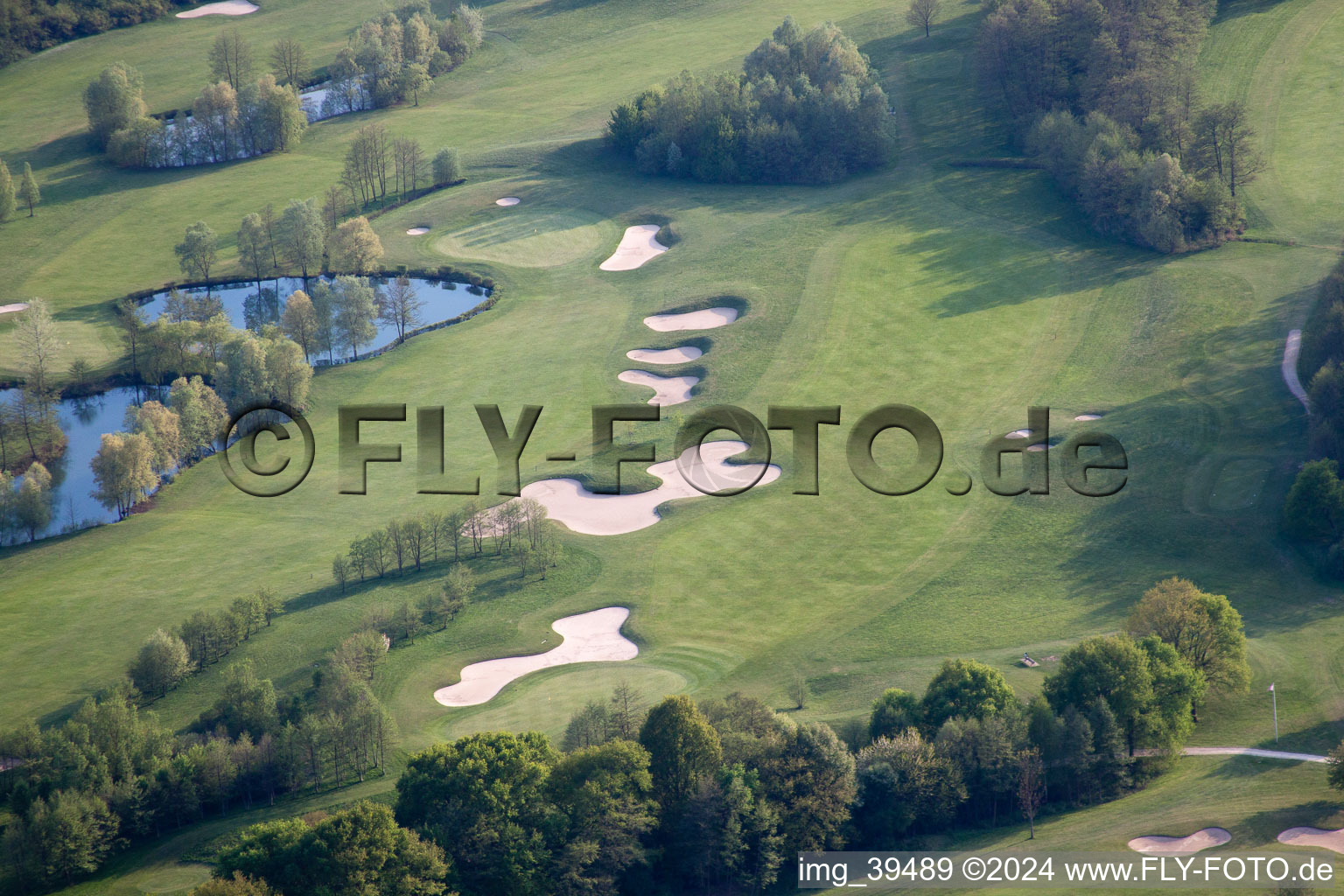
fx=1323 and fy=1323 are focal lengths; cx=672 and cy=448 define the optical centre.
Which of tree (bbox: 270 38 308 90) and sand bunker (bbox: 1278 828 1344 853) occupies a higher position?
tree (bbox: 270 38 308 90)

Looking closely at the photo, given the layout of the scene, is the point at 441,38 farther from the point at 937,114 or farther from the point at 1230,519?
the point at 1230,519

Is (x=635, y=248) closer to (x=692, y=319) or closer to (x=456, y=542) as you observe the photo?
(x=692, y=319)

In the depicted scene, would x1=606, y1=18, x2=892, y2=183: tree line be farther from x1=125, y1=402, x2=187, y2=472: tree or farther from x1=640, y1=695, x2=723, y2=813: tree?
x1=640, y1=695, x2=723, y2=813: tree

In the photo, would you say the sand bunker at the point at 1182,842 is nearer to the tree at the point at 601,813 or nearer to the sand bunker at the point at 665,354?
the tree at the point at 601,813

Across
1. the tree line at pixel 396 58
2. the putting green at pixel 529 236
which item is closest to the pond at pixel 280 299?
the putting green at pixel 529 236

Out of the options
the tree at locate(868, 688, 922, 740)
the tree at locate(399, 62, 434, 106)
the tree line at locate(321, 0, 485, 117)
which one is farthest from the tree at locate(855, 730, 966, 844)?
the tree line at locate(321, 0, 485, 117)
